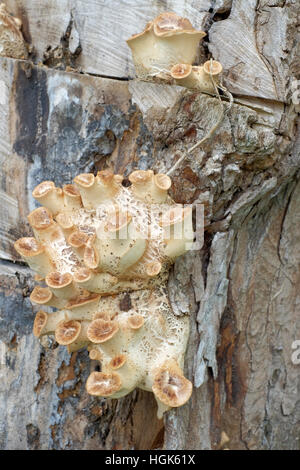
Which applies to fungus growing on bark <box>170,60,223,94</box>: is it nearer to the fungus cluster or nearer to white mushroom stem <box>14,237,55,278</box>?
the fungus cluster

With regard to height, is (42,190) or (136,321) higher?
(42,190)

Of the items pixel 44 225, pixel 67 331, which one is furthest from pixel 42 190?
pixel 67 331

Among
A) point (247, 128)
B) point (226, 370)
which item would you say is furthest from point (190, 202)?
point (226, 370)

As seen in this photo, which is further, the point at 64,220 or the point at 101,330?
the point at 64,220

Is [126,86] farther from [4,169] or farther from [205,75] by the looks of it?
[4,169]

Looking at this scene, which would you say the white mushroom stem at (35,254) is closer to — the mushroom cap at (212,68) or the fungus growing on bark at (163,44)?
the fungus growing on bark at (163,44)

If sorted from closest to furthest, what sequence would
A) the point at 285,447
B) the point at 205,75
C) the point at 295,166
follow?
the point at 205,75 < the point at 295,166 < the point at 285,447

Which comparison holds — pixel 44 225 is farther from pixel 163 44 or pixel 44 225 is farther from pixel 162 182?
pixel 163 44

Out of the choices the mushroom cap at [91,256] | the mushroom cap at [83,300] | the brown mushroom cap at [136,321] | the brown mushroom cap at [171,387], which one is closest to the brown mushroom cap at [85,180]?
the mushroom cap at [91,256]
